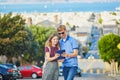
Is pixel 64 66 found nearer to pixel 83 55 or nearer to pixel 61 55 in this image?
pixel 61 55

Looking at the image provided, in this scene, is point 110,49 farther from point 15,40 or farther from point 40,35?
point 15,40

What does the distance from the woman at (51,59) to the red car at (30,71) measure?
9189 mm

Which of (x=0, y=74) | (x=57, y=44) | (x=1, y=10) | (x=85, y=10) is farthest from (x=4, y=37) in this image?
(x=57, y=44)

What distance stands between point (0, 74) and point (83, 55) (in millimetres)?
6791

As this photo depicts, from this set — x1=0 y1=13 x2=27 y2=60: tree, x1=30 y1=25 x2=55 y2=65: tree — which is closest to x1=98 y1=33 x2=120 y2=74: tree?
x1=30 y1=25 x2=55 y2=65: tree

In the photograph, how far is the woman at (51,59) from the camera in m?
6.00

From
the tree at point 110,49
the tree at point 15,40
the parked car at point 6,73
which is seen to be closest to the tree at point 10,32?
the tree at point 15,40

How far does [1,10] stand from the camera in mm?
17234

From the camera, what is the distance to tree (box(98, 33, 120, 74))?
1811 cm

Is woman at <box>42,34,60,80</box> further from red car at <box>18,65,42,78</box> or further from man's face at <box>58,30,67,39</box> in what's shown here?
red car at <box>18,65,42,78</box>

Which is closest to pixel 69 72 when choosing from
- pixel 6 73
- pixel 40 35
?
pixel 6 73

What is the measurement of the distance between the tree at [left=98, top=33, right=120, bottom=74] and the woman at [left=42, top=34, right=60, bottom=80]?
39.4ft

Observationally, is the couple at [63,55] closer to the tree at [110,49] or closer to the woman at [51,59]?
the woman at [51,59]

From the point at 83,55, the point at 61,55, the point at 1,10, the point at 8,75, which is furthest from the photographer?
the point at 83,55
